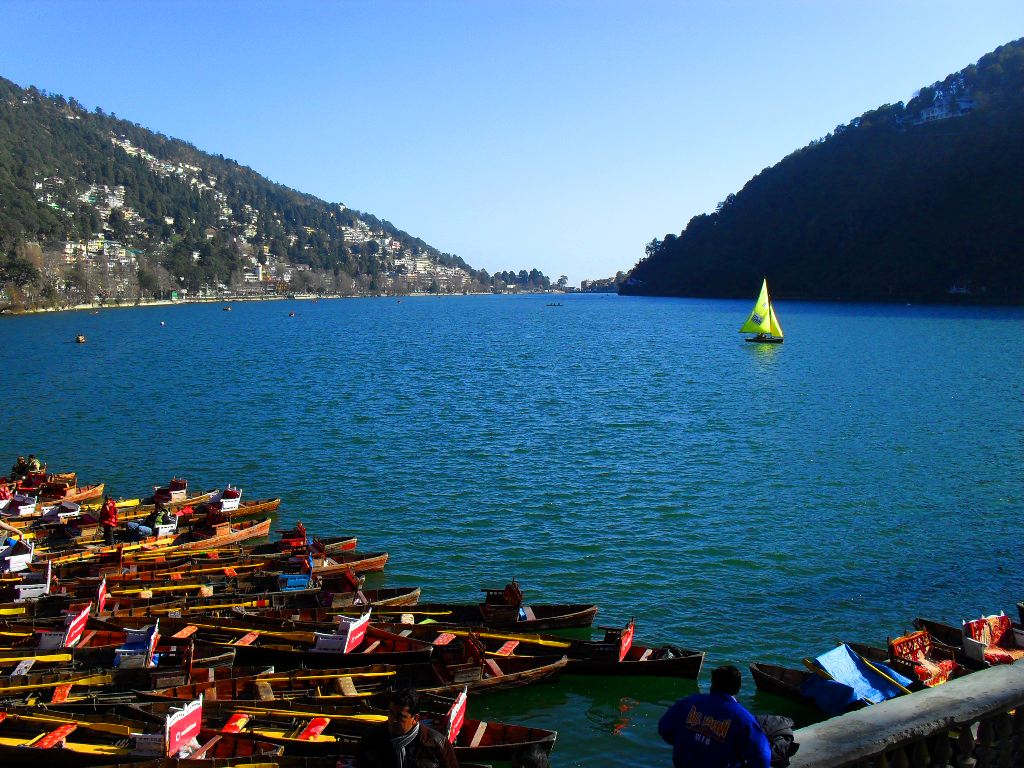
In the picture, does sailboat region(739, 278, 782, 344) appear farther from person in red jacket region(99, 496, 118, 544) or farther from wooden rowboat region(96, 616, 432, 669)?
wooden rowboat region(96, 616, 432, 669)

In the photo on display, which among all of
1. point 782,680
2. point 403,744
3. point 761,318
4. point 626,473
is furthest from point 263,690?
point 761,318

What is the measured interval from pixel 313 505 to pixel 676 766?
2740 cm

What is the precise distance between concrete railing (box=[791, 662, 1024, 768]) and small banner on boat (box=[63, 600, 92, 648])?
1731 cm

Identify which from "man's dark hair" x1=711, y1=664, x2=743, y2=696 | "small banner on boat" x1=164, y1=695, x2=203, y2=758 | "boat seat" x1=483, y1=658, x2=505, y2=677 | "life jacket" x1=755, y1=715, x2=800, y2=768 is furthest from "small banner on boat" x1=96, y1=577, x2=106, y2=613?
"man's dark hair" x1=711, y1=664, x2=743, y2=696

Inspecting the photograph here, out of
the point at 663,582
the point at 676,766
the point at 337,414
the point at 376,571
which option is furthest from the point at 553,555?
the point at 337,414

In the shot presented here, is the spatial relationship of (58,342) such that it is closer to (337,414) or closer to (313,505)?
(337,414)

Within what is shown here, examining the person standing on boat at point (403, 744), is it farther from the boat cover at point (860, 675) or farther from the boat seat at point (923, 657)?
the boat seat at point (923, 657)

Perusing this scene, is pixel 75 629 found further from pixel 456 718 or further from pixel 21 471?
pixel 21 471

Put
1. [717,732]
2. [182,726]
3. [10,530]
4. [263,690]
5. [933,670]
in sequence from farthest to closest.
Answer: [10,530]
[933,670]
[263,690]
[182,726]
[717,732]

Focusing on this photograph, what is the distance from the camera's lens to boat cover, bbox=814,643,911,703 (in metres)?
16.7

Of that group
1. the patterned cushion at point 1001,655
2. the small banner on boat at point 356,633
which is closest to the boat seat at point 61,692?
the small banner on boat at point 356,633

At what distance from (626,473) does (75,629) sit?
79.1 feet

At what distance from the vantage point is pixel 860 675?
1706 cm

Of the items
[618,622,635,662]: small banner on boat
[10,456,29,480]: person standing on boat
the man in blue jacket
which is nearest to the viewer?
the man in blue jacket
